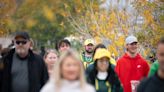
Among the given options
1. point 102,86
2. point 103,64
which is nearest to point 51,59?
point 103,64

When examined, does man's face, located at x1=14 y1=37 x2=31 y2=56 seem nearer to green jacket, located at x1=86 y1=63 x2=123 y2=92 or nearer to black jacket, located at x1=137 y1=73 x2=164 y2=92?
green jacket, located at x1=86 y1=63 x2=123 y2=92

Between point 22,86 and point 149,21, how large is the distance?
8.23 m

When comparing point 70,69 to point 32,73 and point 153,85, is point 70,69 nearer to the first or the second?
point 153,85

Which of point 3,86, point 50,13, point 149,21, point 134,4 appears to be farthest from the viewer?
point 134,4

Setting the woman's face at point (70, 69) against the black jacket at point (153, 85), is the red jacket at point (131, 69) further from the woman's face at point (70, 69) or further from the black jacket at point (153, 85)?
the woman's face at point (70, 69)

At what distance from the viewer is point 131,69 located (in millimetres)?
8945

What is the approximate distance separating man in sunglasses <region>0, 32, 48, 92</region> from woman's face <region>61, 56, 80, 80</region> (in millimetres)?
1891

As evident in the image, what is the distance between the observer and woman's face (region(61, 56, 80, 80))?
5215mm

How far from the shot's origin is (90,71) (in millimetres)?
7766

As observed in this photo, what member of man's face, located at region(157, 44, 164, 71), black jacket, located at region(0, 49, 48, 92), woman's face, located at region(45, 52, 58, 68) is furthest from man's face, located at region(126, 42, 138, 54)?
man's face, located at region(157, 44, 164, 71)

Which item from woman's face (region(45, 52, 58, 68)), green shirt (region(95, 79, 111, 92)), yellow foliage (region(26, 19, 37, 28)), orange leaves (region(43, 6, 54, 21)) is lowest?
green shirt (region(95, 79, 111, 92))

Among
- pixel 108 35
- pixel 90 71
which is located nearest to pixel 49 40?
pixel 108 35

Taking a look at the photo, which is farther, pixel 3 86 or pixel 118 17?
pixel 118 17

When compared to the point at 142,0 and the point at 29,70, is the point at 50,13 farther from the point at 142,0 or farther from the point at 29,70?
the point at 142,0
